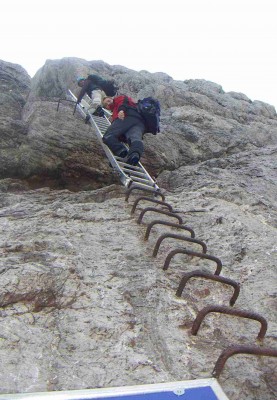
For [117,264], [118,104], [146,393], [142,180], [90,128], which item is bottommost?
[117,264]

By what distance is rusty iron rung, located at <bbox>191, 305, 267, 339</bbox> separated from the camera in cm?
398

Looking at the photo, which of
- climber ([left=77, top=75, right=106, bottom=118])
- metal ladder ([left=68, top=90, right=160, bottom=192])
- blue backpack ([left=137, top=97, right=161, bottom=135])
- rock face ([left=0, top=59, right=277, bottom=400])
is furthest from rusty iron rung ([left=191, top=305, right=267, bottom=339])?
climber ([left=77, top=75, right=106, bottom=118])

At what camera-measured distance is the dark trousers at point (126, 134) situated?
365 inches

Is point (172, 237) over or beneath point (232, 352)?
over

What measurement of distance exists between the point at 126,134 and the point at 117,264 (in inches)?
195

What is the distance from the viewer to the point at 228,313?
403cm

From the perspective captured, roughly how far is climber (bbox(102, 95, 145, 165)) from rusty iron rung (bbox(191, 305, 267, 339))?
5.43 m

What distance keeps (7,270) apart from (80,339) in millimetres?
1267

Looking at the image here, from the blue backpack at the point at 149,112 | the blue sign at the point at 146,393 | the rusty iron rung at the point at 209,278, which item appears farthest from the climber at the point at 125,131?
the blue sign at the point at 146,393

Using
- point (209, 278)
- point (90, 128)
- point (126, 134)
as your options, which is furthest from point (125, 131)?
point (209, 278)

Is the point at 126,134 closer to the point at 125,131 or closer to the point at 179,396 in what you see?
the point at 125,131

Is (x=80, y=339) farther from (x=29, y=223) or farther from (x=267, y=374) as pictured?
(x=29, y=223)

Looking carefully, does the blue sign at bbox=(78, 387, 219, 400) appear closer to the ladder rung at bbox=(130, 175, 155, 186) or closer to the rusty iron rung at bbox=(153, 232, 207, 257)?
the rusty iron rung at bbox=(153, 232, 207, 257)

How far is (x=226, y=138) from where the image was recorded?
1278 cm
